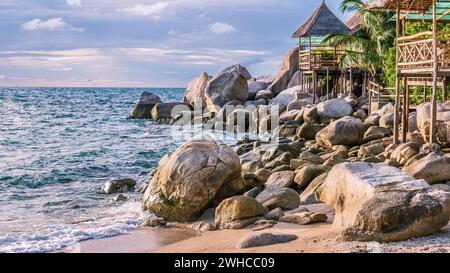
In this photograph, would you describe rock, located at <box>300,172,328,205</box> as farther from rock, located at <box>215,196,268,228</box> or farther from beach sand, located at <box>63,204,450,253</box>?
Answer: rock, located at <box>215,196,268,228</box>

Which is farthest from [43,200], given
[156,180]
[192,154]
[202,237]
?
[202,237]

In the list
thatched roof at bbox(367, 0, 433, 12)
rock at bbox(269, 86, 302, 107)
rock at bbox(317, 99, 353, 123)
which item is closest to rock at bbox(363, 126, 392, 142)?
thatched roof at bbox(367, 0, 433, 12)

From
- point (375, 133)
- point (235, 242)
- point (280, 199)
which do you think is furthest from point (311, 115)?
point (235, 242)

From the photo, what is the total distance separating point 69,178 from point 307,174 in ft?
28.3

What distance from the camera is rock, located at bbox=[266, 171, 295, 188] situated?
1422 centimetres

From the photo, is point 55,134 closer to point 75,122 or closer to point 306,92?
point 75,122

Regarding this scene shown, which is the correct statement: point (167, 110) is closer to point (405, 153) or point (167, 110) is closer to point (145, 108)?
point (145, 108)

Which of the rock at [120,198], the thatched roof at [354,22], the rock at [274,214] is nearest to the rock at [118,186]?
the rock at [120,198]

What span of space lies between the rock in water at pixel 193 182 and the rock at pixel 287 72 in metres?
29.2

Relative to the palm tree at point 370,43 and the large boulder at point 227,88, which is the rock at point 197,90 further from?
the palm tree at point 370,43

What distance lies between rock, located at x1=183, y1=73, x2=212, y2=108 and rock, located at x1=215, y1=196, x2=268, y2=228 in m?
28.6

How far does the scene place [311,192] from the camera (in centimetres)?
1297

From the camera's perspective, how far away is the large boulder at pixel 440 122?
16128mm
